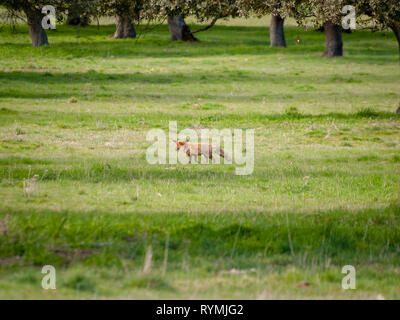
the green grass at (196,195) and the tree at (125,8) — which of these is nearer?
the green grass at (196,195)

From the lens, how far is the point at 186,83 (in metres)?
34.6

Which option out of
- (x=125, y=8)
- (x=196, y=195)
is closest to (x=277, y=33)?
(x=125, y=8)

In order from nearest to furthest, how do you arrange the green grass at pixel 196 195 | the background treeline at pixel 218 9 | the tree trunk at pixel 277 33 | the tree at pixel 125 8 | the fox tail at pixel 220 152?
the green grass at pixel 196 195 → the fox tail at pixel 220 152 → the background treeline at pixel 218 9 → the tree at pixel 125 8 → the tree trunk at pixel 277 33

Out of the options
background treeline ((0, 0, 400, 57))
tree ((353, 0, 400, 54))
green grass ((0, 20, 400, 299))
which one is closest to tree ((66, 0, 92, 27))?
background treeline ((0, 0, 400, 57))

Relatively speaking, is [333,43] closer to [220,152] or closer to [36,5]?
[36,5]

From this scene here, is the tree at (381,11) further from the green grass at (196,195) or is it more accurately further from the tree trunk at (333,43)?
the tree trunk at (333,43)

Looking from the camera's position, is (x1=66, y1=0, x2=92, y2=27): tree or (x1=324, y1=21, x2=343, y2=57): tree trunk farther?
(x1=324, y1=21, x2=343, y2=57): tree trunk

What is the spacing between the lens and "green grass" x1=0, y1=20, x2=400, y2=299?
835 centimetres

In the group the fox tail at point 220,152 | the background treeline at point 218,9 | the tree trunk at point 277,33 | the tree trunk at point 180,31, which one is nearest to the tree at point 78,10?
the background treeline at point 218,9

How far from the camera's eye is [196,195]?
12883 millimetres

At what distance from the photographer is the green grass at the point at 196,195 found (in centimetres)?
835

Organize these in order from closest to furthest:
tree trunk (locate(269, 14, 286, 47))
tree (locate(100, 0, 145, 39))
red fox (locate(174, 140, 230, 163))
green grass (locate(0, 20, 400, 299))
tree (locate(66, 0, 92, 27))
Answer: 1. green grass (locate(0, 20, 400, 299))
2. red fox (locate(174, 140, 230, 163))
3. tree (locate(100, 0, 145, 39))
4. tree (locate(66, 0, 92, 27))
5. tree trunk (locate(269, 14, 286, 47))

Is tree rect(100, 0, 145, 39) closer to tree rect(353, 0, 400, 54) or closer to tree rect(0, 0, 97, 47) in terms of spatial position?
tree rect(0, 0, 97, 47)
